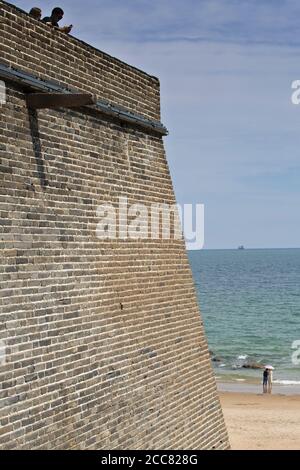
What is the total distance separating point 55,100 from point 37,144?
613 mm

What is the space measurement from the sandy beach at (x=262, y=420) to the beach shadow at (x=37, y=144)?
359 inches

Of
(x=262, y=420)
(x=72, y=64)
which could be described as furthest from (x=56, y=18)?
(x=262, y=420)

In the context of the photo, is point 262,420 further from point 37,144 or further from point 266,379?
point 37,144

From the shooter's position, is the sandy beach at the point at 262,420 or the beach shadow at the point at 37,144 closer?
the beach shadow at the point at 37,144

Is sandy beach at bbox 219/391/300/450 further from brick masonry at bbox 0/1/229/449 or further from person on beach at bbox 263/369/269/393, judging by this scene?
brick masonry at bbox 0/1/229/449

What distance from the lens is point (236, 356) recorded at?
141 ft

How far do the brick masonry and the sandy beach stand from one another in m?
4.85

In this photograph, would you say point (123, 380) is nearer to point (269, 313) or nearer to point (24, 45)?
point (24, 45)

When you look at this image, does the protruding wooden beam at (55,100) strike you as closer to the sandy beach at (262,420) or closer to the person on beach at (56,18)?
the person on beach at (56,18)

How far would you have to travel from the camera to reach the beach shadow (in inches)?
372

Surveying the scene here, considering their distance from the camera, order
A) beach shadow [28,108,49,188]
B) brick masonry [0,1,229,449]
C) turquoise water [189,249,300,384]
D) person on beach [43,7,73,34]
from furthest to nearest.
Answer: turquoise water [189,249,300,384], person on beach [43,7,73,34], beach shadow [28,108,49,188], brick masonry [0,1,229,449]

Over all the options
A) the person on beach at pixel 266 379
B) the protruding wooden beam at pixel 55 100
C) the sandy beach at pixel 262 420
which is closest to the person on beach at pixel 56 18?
the protruding wooden beam at pixel 55 100

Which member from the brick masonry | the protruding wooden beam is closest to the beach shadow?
the brick masonry

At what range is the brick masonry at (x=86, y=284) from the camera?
8844 millimetres
